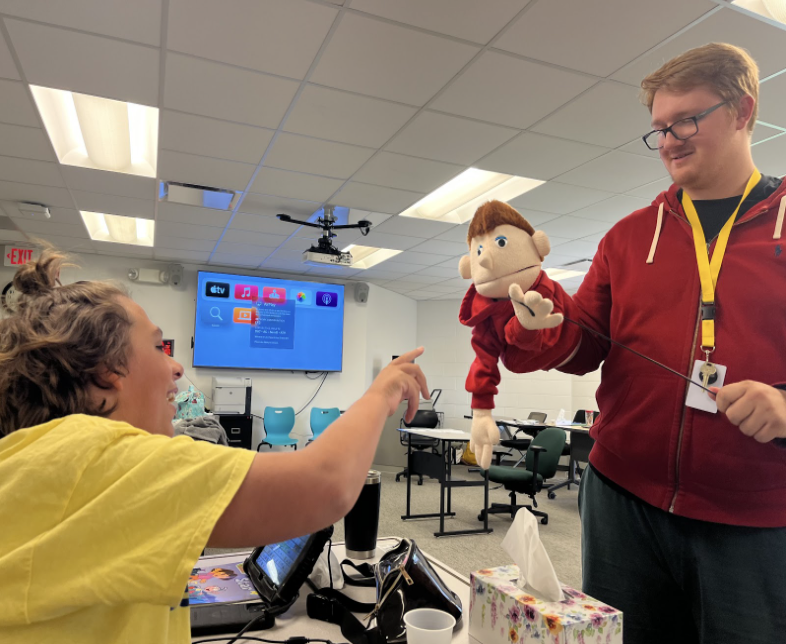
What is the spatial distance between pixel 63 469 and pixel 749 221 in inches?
40.7

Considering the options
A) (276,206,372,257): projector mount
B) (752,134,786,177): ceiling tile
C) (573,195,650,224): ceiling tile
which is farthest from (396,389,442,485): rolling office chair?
Result: (752,134,786,177): ceiling tile

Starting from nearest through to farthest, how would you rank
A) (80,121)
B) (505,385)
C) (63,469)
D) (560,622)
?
(63,469), (560,622), (80,121), (505,385)

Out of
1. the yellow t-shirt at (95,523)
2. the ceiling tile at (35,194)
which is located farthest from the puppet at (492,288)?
the ceiling tile at (35,194)

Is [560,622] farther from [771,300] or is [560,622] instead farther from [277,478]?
[771,300]

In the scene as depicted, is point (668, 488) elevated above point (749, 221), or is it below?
below

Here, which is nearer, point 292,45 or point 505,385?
point 292,45

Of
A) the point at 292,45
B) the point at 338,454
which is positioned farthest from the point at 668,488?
the point at 292,45

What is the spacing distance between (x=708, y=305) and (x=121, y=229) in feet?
21.3

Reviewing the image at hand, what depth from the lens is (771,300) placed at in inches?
31.4

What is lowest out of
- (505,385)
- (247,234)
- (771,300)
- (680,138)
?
(505,385)

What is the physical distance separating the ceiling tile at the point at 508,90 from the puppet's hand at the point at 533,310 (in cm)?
200

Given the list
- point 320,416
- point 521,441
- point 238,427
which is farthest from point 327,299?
point 521,441

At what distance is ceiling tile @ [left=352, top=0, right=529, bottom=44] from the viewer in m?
2.10

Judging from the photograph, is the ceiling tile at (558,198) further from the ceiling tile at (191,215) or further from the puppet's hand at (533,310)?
the puppet's hand at (533,310)
